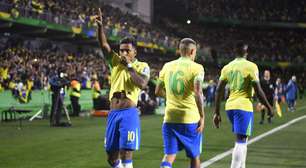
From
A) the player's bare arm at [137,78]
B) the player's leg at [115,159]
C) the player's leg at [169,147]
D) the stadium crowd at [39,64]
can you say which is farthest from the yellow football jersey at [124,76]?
the stadium crowd at [39,64]

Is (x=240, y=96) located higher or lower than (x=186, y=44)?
lower

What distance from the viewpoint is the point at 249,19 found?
6900cm

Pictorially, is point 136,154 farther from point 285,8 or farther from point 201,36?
point 285,8

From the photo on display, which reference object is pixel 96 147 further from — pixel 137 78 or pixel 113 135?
pixel 137 78

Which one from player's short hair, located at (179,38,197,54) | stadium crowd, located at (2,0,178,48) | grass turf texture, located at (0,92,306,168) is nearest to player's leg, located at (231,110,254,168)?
grass turf texture, located at (0,92,306,168)

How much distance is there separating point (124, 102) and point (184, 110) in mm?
725

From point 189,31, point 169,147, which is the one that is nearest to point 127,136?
point 169,147

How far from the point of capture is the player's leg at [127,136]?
20.4ft

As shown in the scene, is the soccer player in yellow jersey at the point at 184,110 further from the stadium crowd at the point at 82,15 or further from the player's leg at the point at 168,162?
the stadium crowd at the point at 82,15

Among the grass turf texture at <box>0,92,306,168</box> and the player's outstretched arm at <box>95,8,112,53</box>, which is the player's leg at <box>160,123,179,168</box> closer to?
the player's outstretched arm at <box>95,8,112,53</box>

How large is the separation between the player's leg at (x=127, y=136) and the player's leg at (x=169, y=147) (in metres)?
0.37

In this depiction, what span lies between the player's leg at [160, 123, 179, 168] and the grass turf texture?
11.3 ft

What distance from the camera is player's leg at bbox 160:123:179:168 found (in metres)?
6.30

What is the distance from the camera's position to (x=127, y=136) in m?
6.21
